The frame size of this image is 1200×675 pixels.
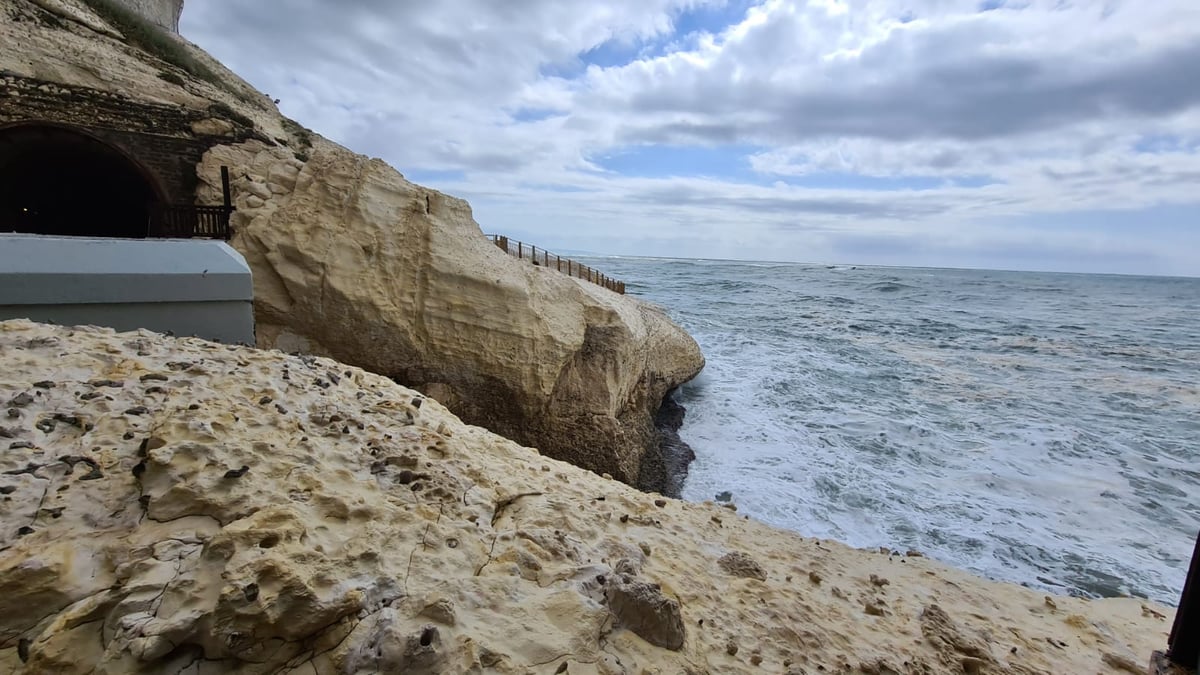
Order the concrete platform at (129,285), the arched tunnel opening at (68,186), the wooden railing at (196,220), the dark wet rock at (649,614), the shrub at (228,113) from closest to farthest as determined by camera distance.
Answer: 1. the dark wet rock at (649,614)
2. the concrete platform at (129,285)
3. the wooden railing at (196,220)
4. the arched tunnel opening at (68,186)
5. the shrub at (228,113)

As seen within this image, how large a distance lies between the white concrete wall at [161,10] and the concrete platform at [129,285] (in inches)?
585

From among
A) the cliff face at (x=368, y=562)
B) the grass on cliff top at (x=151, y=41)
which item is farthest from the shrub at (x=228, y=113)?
the cliff face at (x=368, y=562)

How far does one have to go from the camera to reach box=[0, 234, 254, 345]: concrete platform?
447 centimetres

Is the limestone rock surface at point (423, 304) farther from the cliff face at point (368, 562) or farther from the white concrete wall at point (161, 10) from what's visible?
the white concrete wall at point (161, 10)

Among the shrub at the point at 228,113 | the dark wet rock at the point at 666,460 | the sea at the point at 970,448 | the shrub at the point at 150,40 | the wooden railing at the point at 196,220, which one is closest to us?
the sea at the point at 970,448

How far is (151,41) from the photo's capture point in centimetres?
1126

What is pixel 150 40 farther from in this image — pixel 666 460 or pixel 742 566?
pixel 742 566

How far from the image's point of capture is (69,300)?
4.61m

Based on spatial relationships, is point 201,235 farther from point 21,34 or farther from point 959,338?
point 959,338

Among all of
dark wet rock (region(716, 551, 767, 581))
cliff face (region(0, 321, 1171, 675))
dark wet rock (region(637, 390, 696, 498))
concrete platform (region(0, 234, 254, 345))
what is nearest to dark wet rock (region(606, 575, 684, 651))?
cliff face (region(0, 321, 1171, 675))

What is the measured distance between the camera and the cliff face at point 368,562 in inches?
80.0

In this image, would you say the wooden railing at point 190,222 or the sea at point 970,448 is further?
the wooden railing at point 190,222

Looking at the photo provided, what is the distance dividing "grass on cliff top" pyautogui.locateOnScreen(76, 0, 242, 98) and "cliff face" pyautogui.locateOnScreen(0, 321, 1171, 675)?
32.8 feet

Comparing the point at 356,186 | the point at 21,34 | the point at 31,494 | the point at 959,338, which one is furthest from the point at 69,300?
the point at 959,338
